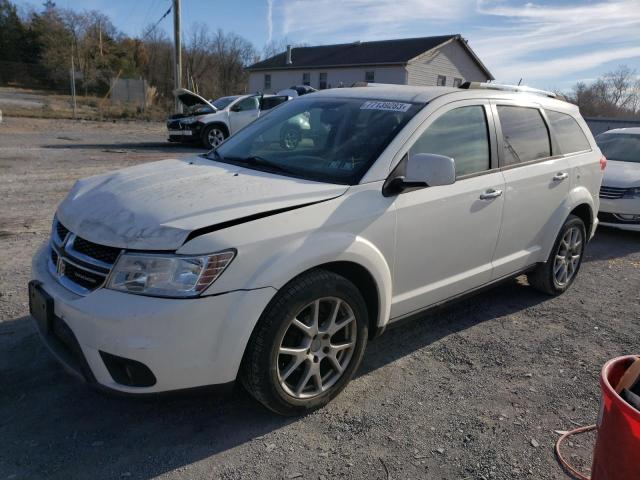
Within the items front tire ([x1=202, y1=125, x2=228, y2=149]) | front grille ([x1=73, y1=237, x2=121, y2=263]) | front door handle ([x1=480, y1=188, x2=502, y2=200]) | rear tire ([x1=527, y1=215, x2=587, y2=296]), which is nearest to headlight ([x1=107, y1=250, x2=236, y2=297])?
front grille ([x1=73, y1=237, x2=121, y2=263])

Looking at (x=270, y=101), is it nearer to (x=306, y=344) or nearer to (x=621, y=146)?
(x=621, y=146)

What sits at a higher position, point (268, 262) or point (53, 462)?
point (268, 262)

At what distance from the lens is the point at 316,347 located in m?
2.90

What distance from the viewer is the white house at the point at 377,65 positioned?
37.9 meters

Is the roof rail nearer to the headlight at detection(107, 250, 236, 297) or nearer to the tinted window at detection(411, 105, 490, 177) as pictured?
the tinted window at detection(411, 105, 490, 177)

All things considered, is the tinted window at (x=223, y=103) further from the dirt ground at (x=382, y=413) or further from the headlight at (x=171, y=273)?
the headlight at (x=171, y=273)

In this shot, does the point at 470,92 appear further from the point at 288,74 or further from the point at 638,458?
the point at 288,74

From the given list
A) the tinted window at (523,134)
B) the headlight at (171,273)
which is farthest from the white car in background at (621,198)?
the headlight at (171,273)

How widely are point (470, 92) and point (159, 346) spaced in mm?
2813

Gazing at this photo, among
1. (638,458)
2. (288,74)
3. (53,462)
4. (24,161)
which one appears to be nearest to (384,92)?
(638,458)

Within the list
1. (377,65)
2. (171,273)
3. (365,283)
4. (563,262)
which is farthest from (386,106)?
(377,65)

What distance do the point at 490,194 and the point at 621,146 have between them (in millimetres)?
6488

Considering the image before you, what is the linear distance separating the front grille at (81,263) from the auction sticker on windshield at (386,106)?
1942 millimetres

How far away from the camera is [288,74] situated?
44906mm
